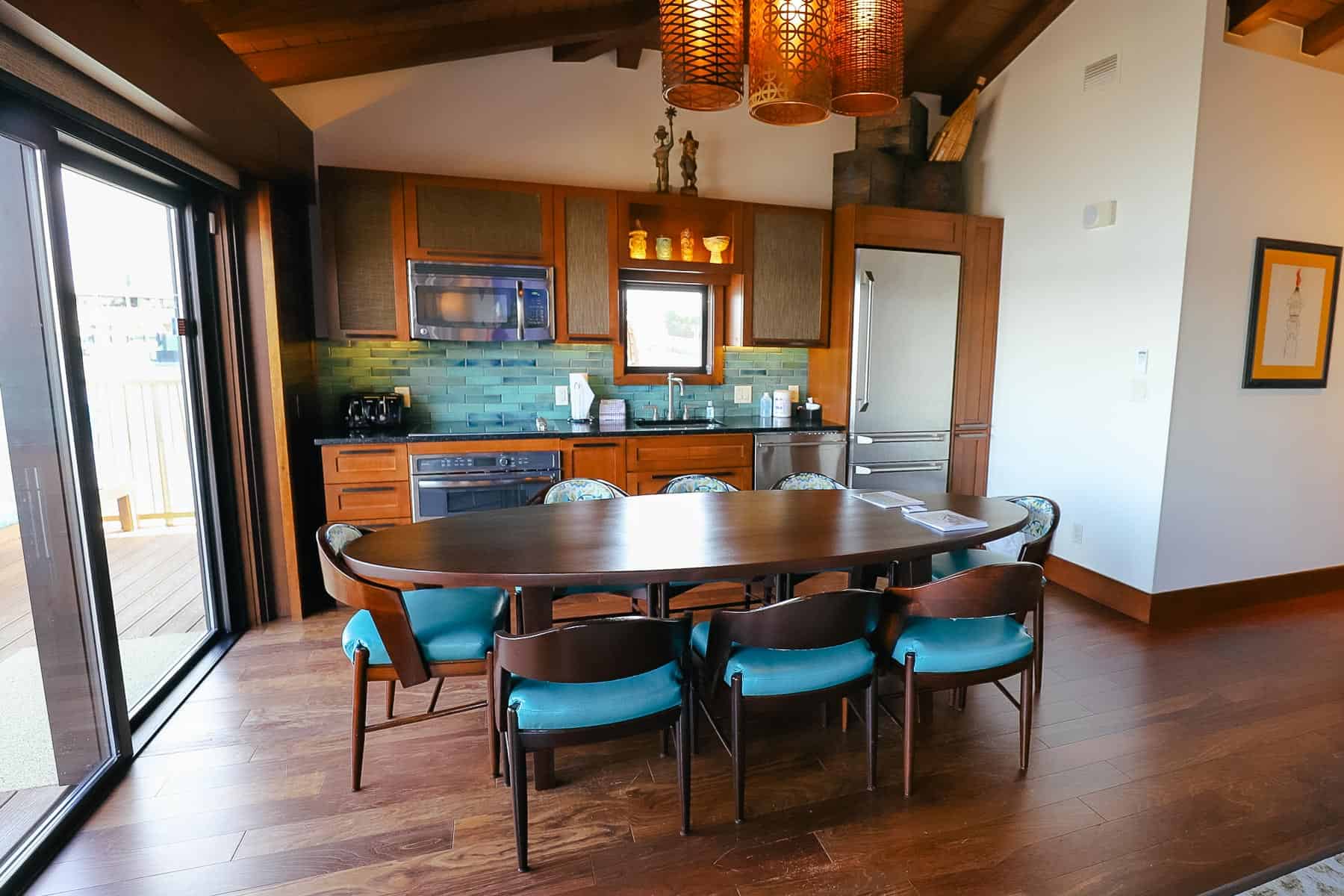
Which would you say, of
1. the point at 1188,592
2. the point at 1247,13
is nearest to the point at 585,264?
the point at 1247,13

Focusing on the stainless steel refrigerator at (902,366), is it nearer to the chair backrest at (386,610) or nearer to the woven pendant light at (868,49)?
the woven pendant light at (868,49)

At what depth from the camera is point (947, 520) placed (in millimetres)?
2334

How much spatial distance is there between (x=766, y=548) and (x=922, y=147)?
12.5ft

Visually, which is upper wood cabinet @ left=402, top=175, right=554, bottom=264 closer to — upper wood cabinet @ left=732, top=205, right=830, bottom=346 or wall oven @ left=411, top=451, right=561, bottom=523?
wall oven @ left=411, top=451, right=561, bottom=523

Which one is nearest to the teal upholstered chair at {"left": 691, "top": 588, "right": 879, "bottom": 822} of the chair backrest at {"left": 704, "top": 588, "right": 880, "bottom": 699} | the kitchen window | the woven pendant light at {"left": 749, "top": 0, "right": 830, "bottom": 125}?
the chair backrest at {"left": 704, "top": 588, "right": 880, "bottom": 699}

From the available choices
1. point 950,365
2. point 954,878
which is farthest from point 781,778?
point 950,365

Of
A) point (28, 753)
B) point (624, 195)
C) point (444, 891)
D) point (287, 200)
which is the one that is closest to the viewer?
point (444, 891)

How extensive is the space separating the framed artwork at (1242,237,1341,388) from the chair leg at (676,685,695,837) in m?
3.55

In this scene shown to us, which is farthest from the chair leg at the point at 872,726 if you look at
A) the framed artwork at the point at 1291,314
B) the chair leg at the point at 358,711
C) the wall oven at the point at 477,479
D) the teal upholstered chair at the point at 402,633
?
the framed artwork at the point at 1291,314

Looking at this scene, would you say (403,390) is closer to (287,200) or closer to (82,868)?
(287,200)

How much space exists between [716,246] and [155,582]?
3.59 m

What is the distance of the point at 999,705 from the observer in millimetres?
2609

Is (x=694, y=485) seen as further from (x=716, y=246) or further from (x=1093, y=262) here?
(x=1093, y=262)

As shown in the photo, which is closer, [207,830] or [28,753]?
[207,830]
